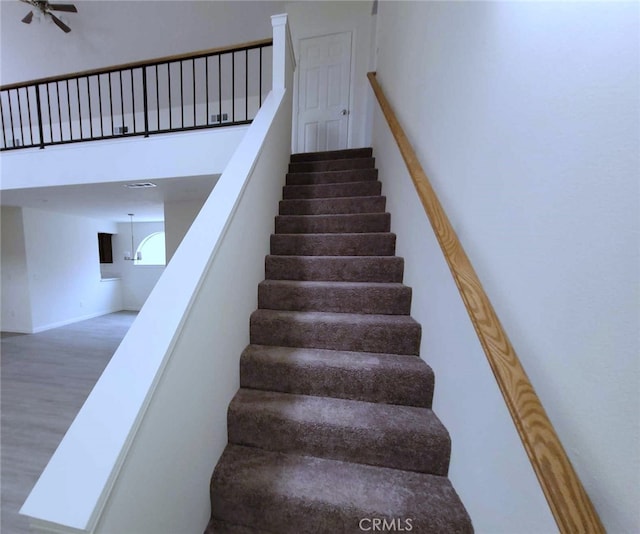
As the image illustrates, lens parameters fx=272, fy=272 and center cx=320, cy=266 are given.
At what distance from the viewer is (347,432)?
1146 mm

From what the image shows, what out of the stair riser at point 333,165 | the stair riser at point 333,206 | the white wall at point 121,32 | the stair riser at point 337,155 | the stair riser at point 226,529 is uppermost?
the white wall at point 121,32

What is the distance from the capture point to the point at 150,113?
524 centimetres

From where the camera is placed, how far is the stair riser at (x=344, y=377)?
129 centimetres

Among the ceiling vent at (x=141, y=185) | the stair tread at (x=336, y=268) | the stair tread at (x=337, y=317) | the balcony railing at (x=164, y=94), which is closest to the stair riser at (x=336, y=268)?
the stair tread at (x=336, y=268)

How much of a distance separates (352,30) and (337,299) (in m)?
4.15

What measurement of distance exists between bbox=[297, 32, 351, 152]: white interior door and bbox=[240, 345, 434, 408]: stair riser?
3.56m

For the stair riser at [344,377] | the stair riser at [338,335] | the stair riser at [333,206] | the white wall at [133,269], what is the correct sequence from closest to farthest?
the stair riser at [344,377] → the stair riser at [338,335] → the stair riser at [333,206] → the white wall at [133,269]

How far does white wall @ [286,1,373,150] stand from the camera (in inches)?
148

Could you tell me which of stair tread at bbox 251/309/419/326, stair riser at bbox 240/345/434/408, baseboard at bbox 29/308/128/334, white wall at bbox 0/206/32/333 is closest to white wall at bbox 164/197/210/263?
white wall at bbox 0/206/32/333

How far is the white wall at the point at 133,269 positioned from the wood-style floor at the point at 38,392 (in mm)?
1783

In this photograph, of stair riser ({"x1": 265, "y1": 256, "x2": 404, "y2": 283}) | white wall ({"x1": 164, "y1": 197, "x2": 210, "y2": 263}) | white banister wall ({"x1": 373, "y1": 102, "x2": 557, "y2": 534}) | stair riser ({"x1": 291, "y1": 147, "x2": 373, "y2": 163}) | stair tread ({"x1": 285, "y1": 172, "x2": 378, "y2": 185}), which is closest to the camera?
white banister wall ({"x1": 373, "y1": 102, "x2": 557, "y2": 534})

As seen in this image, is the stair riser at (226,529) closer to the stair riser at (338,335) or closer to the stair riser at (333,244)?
the stair riser at (338,335)

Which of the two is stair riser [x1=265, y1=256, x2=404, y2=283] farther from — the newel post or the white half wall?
the newel post

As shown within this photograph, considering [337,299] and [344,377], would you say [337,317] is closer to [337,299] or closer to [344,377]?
[337,299]
